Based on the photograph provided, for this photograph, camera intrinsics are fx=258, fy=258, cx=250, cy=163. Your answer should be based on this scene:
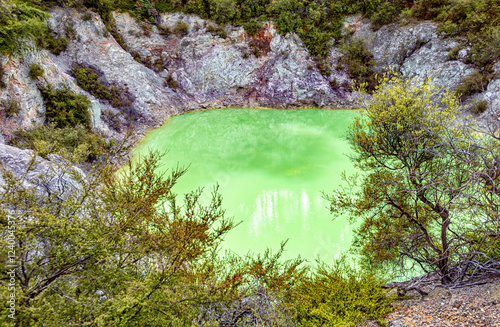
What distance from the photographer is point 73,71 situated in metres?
17.3

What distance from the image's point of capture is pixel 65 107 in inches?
508

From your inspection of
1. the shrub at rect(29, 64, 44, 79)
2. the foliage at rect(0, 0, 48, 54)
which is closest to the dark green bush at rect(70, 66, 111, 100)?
the shrub at rect(29, 64, 44, 79)

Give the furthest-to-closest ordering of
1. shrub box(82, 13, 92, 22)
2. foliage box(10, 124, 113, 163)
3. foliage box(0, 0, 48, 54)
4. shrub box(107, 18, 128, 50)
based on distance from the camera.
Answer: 1. shrub box(107, 18, 128, 50)
2. shrub box(82, 13, 92, 22)
3. foliage box(0, 0, 48, 54)
4. foliage box(10, 124, 113, 163)

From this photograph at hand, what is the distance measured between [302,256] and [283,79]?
58.7 feet

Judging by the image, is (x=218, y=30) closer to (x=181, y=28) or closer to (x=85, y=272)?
(x=181, y=28)

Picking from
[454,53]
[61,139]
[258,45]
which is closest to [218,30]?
[258,45]

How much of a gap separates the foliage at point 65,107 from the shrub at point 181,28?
13403 mm

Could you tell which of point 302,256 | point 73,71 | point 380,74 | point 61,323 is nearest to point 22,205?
point 61,323

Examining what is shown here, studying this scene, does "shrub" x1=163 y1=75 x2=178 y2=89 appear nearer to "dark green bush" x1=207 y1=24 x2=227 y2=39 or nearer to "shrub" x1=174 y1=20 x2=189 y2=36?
"shrub" x1=174 y1=20 x2=189 y2=36

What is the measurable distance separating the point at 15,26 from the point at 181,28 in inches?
587

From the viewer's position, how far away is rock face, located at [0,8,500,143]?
723 inches

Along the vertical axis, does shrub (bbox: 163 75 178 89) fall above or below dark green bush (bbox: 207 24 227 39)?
below

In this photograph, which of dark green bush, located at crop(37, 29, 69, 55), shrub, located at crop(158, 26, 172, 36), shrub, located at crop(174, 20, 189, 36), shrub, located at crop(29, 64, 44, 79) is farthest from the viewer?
shrub, located at crop(158, 26, 172, 36)

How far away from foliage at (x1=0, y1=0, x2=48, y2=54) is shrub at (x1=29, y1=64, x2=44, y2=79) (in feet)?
2.77
